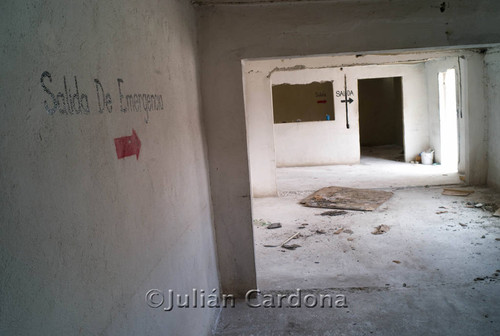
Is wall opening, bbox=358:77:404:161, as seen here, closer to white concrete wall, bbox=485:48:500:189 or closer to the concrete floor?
white concrete wall, bbox=485:48:500:189

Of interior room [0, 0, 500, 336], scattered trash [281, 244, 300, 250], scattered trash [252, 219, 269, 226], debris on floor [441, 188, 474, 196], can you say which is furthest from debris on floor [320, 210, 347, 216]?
debris on floor [441, 188, 474, 196]

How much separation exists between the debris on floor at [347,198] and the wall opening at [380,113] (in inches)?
259

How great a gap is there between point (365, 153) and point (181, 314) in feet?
37.3

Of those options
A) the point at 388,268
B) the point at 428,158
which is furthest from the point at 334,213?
→ the point at 428,158

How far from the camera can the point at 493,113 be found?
24.6ft

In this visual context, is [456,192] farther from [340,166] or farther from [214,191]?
[214,191]

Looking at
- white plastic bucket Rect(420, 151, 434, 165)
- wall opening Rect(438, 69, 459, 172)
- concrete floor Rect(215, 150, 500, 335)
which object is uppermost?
wall opening Rect(438, 69, 459, 172)

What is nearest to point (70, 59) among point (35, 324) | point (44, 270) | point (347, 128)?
point (44, 270)

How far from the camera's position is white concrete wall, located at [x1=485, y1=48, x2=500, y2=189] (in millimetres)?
7297

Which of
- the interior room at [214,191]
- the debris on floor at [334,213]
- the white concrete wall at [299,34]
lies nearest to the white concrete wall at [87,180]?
the interior room at [214,191]

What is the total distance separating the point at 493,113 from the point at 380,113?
22.7 feet

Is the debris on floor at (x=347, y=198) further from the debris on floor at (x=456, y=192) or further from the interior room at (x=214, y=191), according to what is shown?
A: the debris on floor at (x=456, y=192)

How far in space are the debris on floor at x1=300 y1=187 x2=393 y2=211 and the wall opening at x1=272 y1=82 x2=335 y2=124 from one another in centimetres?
606

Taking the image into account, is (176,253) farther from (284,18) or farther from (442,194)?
(442,194)
